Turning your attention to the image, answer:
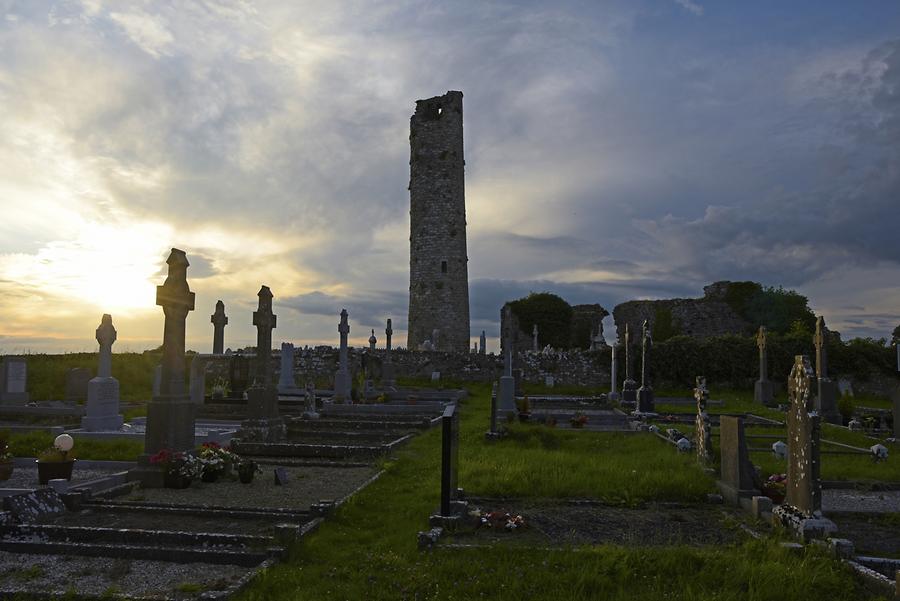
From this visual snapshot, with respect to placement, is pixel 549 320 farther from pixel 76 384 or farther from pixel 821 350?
pixel 76 384

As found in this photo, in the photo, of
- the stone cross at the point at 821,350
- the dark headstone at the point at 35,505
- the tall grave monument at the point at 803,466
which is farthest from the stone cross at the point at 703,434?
the stone cross at the point at 821,350

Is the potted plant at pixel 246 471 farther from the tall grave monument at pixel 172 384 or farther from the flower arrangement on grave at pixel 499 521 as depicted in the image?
the flower arrangement on grave at pixel 499 521

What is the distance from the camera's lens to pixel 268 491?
28.5 ft

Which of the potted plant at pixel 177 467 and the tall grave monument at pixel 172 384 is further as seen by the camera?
Answer: the tall grave monument at pixel 172 384

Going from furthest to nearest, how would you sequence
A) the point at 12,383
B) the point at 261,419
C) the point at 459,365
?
the point at 459,365 < the point at 12,383 < the point at 261,419

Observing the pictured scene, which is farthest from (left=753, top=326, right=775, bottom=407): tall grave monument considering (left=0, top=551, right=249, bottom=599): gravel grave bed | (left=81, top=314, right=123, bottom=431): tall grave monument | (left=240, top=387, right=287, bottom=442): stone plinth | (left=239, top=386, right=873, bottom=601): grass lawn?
(left=0, top=551, right=249, bottom=599): gravel grave bed

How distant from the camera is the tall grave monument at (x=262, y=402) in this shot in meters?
12.8

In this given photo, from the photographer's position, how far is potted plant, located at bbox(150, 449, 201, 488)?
898 cm

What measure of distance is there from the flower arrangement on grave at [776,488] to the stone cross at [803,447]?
85 cm

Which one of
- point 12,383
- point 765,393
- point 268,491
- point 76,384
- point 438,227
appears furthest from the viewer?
point 438,227

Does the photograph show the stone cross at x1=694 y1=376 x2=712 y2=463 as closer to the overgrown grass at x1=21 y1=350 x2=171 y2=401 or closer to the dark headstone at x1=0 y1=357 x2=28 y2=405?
the dark headstone at x1=0 y1=357 x2=28 y2=405

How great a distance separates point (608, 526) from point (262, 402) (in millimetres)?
8209

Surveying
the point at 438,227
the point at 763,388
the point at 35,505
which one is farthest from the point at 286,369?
the point at 763,388

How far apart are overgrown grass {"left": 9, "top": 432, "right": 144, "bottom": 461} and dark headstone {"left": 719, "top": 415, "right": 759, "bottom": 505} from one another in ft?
Answer: 30.8
